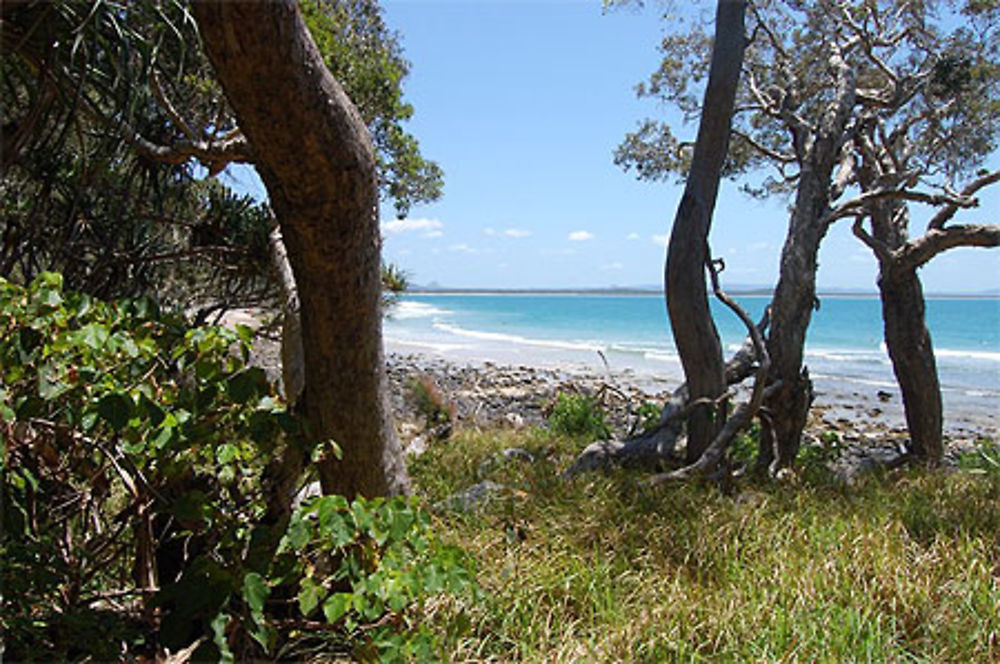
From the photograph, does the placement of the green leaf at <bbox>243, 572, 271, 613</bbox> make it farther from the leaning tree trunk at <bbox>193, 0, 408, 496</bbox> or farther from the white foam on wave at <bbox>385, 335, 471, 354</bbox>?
the white foam on wave at <bbox>385, 335, 471, 354</bbox>

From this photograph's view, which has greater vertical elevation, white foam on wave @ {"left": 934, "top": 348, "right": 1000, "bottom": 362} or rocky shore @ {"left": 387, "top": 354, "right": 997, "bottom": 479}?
white foam on wave @ {"left": 934, "top": 348, "right": 1000, "bottom": 362}

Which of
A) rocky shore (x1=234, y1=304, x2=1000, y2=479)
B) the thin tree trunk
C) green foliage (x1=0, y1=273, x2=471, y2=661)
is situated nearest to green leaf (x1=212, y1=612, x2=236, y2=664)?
green foliage (x1=0, y1=273, x2=471, y2=661)

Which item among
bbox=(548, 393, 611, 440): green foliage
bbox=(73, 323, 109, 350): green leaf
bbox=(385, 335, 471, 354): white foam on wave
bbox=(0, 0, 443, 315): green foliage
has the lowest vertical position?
bbox=(385, 335, 471, 354): white foam on wave

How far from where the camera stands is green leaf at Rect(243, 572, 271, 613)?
1.71 meters

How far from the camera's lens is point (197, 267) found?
16.7 ft

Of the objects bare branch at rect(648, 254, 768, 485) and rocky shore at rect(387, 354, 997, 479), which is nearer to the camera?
bare branch at rect(648, 254, 768, 485)

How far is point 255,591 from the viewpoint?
1.74 meters

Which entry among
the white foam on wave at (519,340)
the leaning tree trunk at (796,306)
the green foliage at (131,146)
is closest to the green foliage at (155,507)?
the green foliage at (131,146)

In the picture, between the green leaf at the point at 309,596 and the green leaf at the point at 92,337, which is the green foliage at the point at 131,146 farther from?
the green leaf at the point at 309,596

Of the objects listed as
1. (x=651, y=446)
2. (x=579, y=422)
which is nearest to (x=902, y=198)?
(x=651, y=446)

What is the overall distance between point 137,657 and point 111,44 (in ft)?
6.42

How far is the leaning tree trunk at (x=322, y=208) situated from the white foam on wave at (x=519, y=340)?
82.8 feet

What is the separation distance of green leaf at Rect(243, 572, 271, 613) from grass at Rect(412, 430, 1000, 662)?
58 centimetres

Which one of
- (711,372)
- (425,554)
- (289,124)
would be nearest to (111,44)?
(289,124)
